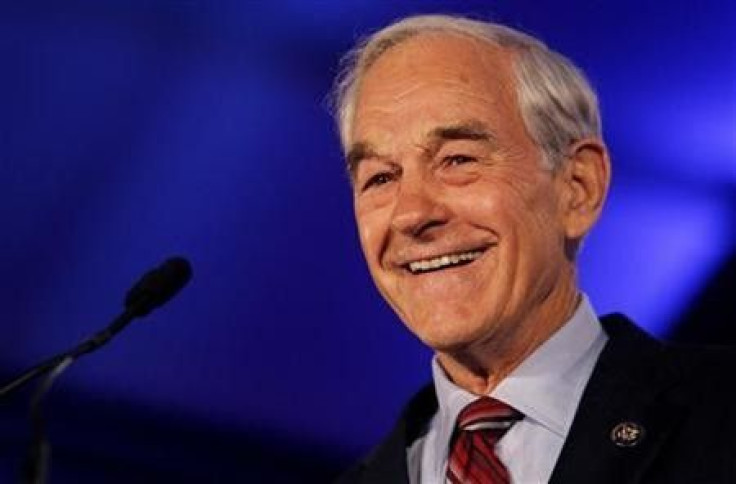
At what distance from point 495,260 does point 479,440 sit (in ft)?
0.71

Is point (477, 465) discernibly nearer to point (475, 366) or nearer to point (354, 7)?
point (475, 366)

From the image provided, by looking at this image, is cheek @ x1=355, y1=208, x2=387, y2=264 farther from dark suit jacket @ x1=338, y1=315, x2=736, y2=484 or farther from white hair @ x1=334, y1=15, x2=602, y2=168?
dark suit jacket @ x1=338, y1=315, x2=736, y2=484

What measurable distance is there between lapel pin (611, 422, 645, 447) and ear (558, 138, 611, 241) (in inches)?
11.6

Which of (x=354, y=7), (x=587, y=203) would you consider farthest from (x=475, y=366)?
(x=354, y=7)

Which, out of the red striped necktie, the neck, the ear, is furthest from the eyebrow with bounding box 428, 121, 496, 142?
the red striped necktie

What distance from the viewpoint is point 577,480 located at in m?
1.30

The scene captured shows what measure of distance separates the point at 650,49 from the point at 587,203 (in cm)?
80

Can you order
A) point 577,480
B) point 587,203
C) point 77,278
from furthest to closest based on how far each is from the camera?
point 77,278
point 587,203
point 577,480

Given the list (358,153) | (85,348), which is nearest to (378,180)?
(358,153)

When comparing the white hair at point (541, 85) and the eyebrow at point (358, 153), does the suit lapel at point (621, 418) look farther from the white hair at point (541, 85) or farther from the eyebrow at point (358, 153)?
the eyebrow at point (358, 153)

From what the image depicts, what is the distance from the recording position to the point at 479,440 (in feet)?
4.76

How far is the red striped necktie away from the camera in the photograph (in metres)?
1.42

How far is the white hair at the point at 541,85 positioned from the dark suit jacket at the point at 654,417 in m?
0.26

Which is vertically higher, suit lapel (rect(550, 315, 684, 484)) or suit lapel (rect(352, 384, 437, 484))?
suit lapel (rect(550, 315, 684, 484))
